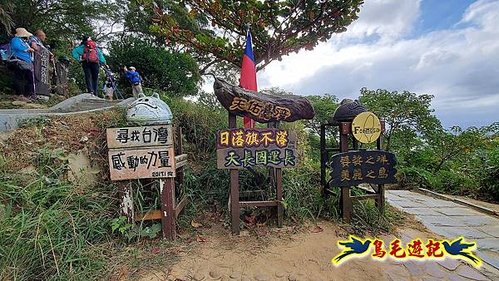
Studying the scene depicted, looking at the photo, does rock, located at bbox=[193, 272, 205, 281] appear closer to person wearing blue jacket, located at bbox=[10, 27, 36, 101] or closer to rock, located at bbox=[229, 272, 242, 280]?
rock, located at bbox=[229, 272, 242, 280]

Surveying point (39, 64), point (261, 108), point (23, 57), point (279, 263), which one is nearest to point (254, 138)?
point (261, 108)

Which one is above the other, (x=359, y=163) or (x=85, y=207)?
(x=359, y=163)

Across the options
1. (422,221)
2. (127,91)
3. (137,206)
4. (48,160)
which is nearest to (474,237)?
(422,221)

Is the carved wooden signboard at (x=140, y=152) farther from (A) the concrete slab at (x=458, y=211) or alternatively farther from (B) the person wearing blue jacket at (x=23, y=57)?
(A) the concrete slab at (x=458, y=211)

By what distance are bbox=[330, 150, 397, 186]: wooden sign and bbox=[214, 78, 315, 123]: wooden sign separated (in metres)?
0.81

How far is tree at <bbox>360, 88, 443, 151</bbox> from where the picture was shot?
322 inches

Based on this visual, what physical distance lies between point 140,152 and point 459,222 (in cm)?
468

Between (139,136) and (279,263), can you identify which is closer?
(279,263)

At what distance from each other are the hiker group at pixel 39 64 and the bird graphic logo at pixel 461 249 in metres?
6.34

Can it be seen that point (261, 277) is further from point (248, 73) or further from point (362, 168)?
point (248, 73)

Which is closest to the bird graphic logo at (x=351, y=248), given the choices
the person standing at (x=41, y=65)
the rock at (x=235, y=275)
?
the rock at (x=235, y=275)

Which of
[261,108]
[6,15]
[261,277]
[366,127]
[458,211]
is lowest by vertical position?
[458,211]

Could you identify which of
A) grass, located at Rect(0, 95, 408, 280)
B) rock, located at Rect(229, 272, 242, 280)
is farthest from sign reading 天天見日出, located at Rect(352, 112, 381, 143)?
rock, located at Rect(229, 272, 242, 280)

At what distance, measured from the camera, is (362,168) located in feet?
12.6
